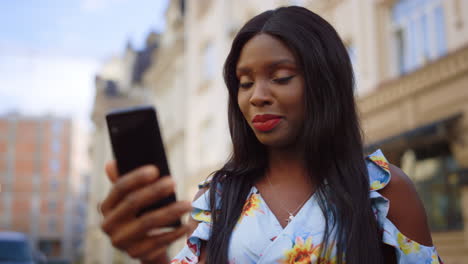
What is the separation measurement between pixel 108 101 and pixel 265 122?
4143 cm

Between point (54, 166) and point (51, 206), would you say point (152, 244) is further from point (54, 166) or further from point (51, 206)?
point (51, 206)

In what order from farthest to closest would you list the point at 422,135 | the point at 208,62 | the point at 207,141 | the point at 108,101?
the point at 108,101 < the point at 208,62 < the point at 207,141 < the point at 422,135

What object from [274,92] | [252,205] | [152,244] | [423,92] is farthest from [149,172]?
[423,92]

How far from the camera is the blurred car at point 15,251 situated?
31.2 feet

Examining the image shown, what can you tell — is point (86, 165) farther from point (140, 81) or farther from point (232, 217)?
point (232, 217)

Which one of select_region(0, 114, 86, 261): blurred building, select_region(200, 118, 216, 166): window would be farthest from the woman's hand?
select_region(0, 114, 86, 261): blurred building

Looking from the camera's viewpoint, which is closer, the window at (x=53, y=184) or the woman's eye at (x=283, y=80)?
the woman's eye at (x=283, y=80)

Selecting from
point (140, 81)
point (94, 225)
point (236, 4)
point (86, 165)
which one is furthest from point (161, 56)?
point (86, 165)

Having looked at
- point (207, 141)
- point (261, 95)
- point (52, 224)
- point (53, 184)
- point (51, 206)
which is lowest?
point (52, 224)

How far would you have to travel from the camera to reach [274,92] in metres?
1.45

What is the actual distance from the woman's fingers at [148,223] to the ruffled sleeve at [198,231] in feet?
0.26

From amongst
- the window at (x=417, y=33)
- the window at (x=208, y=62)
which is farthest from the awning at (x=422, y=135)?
the window at (x=208, y=62)

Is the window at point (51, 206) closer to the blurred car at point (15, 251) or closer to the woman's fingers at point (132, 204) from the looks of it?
the blurred car at point (15, 251)

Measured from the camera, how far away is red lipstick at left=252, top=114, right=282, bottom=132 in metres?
1.45
